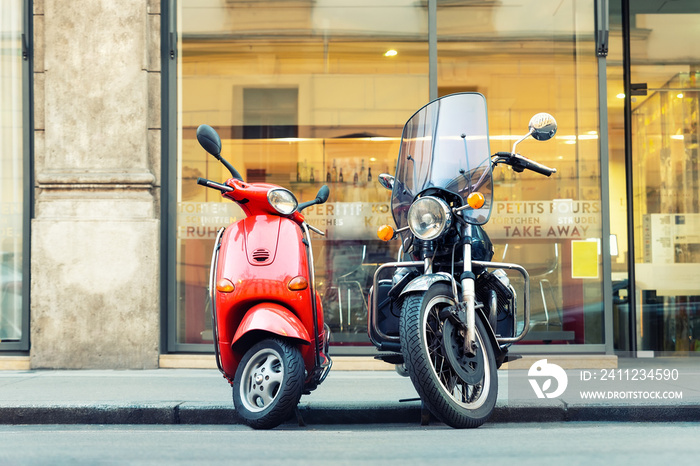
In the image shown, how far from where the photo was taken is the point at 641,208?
9.28 m

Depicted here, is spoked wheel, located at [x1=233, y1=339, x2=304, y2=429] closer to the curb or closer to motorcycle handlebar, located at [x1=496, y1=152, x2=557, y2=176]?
the curb

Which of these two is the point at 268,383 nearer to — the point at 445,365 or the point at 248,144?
the point at 445,365

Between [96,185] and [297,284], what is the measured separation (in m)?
3.69

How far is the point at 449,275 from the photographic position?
179 inches

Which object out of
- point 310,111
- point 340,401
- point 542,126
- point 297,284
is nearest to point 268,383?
point 297,284

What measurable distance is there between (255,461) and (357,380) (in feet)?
10.4

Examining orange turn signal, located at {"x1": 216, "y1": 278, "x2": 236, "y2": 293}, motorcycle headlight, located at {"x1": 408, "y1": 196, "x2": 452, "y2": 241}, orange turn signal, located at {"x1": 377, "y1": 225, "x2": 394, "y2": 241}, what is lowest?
orange turn signal, located at {"x1": 216, "y1": 278, "x2": 236, "y2": 293}

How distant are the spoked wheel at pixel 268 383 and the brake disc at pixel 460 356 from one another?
2.80 feet

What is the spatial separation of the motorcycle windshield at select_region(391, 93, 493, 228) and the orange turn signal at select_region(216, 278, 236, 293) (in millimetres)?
1186

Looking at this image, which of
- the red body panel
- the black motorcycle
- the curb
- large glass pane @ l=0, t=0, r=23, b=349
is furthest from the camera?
large glass pane @ l=0, t=0, r=23, b=349

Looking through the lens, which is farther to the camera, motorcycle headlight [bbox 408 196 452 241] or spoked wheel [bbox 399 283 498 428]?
motorcycle headlight [bbox 408 196 452 241]

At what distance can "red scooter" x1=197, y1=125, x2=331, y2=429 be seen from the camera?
4555 millimetres

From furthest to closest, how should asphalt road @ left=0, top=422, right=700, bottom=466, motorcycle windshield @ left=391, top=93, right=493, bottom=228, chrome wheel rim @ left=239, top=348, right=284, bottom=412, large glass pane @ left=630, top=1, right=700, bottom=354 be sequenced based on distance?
large glass pane @ left=630, top=1, right=700, bottom=354, motorcycle windshield @ left=391, top=93, right=493, bottom=228, chrome wheel rim @ left=239, top=348, right=284, bottom=412, asphalt road @ left=0, top=422, right=700, bottom=466

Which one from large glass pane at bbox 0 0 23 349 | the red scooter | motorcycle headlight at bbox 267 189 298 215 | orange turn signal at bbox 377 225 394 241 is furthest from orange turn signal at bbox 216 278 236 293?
large glass pane at bbox 0 0 23 349
